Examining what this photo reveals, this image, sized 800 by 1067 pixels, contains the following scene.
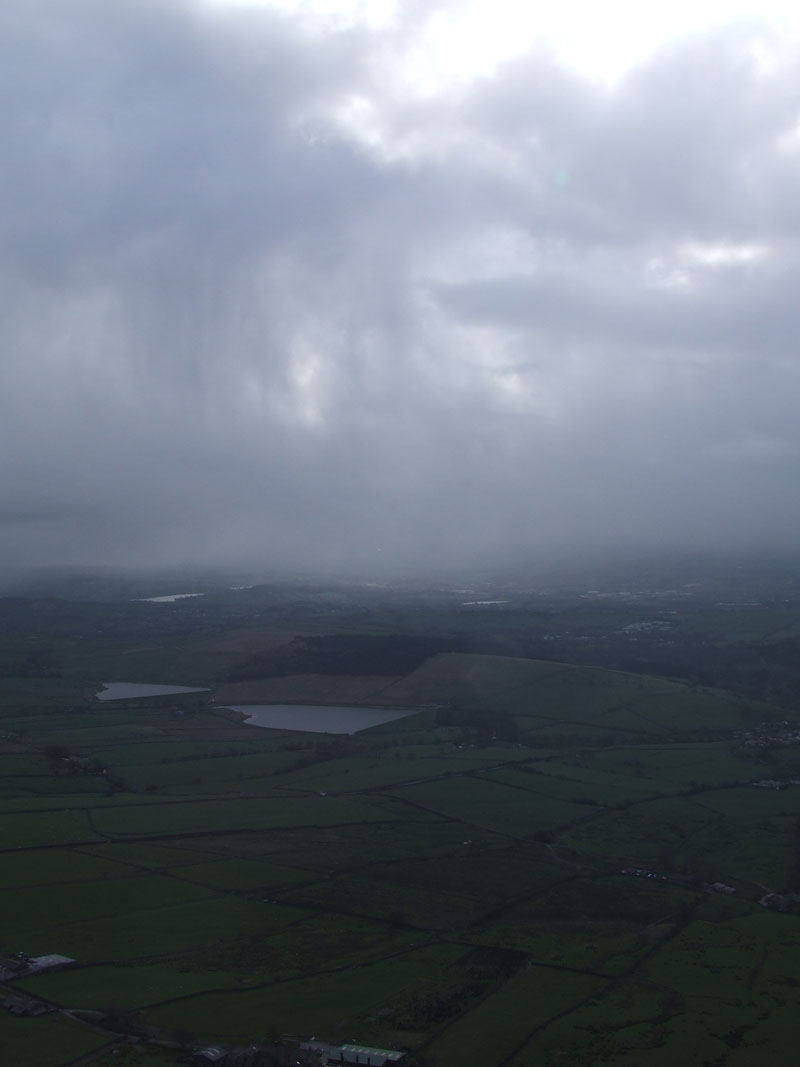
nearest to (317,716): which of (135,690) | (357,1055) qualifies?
(135,690)

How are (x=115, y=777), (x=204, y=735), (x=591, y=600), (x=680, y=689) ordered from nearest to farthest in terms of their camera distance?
(x=115, y=777) < (x=204, y=735) < (x=680, y=689) < (x=591, y=600)

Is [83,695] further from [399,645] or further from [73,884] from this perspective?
[73,884]

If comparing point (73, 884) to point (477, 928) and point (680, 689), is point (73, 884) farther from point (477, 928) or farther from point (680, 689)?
point (680, 689)

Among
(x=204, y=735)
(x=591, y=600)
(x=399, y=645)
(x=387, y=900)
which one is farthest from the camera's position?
(x=591, y=600)

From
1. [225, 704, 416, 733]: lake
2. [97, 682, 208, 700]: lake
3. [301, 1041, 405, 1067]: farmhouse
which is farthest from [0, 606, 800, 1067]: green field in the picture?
[97, 682, 208, 700]: lake

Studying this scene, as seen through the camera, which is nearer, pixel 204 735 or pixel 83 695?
pixel 204 735

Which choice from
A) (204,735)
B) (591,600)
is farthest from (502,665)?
(591,600)

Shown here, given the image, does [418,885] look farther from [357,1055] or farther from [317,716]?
[317,716]

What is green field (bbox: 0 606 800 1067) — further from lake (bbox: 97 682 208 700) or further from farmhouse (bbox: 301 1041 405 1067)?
lake (bbox: 97 682 208 700)
